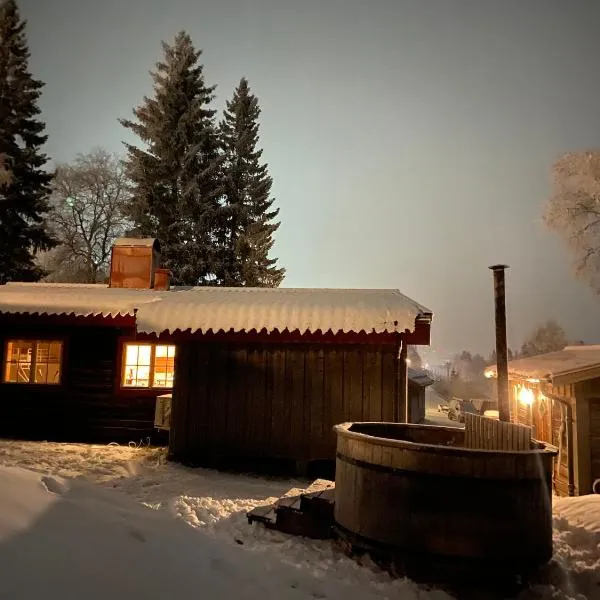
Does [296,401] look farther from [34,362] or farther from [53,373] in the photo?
[34,362]

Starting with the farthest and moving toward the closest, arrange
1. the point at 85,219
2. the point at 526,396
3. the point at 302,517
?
the point at 85,219 → the point at 526,396 → the point at 302,517

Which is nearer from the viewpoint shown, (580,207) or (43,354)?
(43,354)

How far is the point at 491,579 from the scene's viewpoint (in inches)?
204

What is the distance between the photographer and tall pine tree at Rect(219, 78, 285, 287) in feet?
96.6

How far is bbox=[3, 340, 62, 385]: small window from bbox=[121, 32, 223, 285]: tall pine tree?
13.7 meters

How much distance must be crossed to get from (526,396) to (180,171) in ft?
69.8

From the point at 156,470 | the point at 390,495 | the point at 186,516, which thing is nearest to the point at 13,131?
the point at 156,470

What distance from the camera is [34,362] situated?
12578mm

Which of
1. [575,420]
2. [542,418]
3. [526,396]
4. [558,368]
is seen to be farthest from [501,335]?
[526,396]

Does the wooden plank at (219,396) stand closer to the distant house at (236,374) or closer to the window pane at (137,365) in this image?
the distant house at (236,374)

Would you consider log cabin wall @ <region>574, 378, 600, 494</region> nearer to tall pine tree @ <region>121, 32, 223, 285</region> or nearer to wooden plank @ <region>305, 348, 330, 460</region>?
wooden plank @ <region>305, 348, 330, 460</region>

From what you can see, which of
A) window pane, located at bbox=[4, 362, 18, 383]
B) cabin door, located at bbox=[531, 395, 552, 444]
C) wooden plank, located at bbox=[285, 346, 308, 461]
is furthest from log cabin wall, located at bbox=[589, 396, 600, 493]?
window pane, located at bbox=[4, 362, 18, 383]

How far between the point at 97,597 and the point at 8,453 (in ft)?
29.0

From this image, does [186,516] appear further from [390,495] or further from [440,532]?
[440,532]
